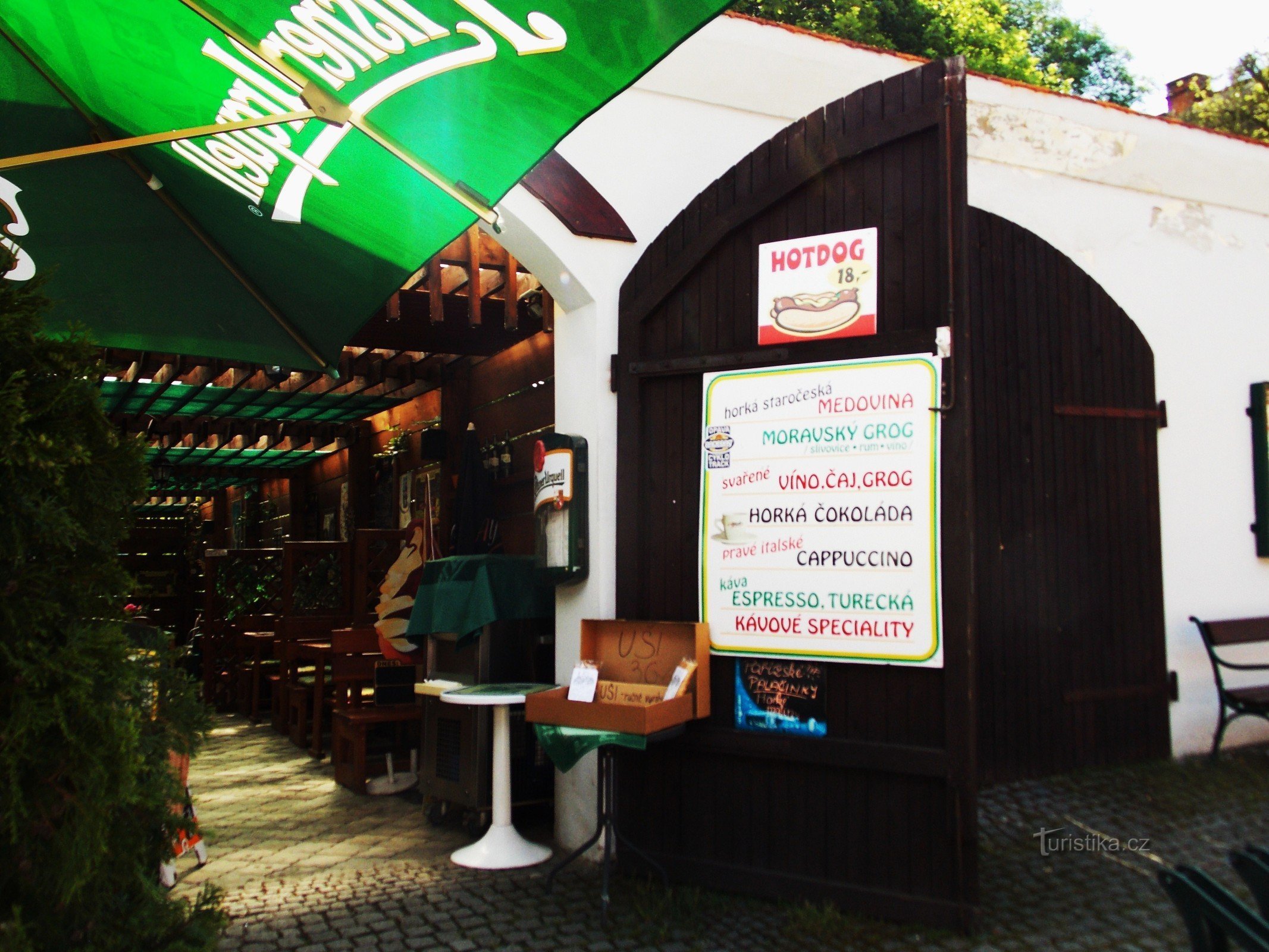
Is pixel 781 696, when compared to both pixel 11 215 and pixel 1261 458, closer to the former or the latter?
pixel 11 215

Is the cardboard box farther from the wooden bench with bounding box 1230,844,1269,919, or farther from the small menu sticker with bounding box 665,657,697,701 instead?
the wooden bench with bounding box 1230,844,1269,919

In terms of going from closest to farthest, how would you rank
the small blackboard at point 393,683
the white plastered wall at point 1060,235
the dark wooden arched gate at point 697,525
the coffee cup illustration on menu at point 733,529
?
the dark wooden arched gate at point 697,525 < the coffee cup illustration on menu at point 733,529 < the white plastered wall at point 1060,235 < the small blackboard at point 393,683

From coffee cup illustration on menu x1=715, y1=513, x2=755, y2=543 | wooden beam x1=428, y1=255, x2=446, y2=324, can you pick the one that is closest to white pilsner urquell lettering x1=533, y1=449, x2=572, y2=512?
coffee cup illustration on menu x1=715, y1=513, x2=755, y2=543

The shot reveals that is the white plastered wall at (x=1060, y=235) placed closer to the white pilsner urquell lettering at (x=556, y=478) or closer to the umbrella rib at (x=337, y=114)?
the white pilsner urquell lettering at (x=556, y=478)

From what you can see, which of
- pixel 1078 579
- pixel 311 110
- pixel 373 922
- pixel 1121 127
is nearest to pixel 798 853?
pixel 373 922

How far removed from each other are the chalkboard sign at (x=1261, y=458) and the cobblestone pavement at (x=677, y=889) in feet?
4.97

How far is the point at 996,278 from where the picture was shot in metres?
6.00

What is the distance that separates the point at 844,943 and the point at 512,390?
4.53 metres

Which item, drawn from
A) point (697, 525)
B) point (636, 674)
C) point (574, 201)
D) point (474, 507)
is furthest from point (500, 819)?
point (574, 201)

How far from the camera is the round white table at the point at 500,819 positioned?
4.68 m

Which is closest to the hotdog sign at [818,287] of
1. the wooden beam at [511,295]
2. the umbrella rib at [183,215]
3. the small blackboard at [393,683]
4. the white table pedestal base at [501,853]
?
the umbrella rib at [183,215]

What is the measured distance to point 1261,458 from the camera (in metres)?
6.69

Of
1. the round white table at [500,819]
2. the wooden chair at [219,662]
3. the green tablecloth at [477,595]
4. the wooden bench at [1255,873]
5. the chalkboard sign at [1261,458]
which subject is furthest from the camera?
the wooden chair at [219,662]

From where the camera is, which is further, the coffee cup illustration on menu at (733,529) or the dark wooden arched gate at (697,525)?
the coffee cup illustration on menu at (733,529)
